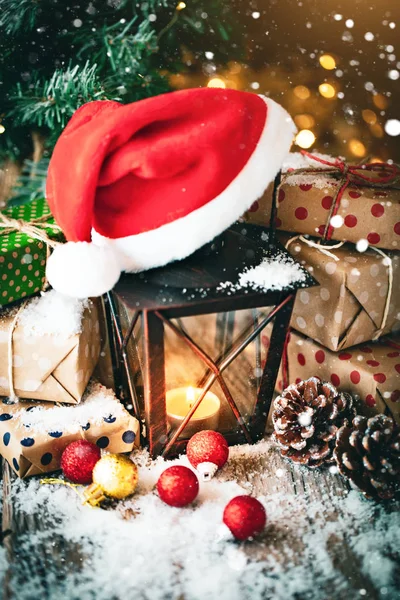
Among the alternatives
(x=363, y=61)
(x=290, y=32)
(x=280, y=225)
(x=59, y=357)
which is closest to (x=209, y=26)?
(x=290, y=32)

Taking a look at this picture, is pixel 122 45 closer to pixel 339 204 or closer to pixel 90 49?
pixel 90 49

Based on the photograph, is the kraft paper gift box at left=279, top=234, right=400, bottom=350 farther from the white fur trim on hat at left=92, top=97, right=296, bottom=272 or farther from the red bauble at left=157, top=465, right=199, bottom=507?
the red bauble at left=157, top=465, right=199, bottom=507

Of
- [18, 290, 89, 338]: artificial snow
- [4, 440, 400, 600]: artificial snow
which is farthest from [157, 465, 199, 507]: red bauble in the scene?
[18, 290, 89, 338]: artificial snow

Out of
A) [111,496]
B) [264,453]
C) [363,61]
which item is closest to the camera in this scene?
[111,496]

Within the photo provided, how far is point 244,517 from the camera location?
23.6 inches

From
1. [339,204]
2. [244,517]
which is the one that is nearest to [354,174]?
[339,204]

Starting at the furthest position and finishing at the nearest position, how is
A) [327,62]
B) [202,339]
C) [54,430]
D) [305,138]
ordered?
[305,138], [327,62], [202,339], [54,430]

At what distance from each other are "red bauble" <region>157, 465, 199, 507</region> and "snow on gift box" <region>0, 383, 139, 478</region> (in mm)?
110

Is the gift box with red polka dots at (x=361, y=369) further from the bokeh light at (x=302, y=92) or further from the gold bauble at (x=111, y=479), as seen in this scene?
the bokeh light at (x=302, y=92)

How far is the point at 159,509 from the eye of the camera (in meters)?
0.67

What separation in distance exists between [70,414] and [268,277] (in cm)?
35

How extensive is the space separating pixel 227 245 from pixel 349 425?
1.01 ft

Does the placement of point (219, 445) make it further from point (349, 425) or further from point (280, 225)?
point (280, 225)

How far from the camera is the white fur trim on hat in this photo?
63 cm
